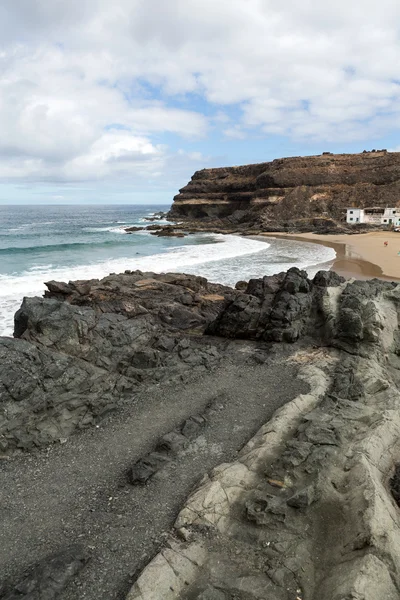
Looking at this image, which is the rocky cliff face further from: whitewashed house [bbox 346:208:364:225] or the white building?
the white building

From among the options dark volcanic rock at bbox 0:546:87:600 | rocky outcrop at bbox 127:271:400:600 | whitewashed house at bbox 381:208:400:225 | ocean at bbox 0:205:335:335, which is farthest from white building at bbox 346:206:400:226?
dark volcanic rock at bbox 0:546:87:600

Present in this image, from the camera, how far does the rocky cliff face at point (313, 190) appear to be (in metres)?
65.6

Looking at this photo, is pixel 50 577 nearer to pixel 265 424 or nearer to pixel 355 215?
pixel 265 424

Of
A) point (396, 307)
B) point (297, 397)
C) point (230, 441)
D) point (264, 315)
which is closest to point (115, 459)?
point (230, 441)

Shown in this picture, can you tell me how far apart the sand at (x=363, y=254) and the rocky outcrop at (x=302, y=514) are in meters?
19.6

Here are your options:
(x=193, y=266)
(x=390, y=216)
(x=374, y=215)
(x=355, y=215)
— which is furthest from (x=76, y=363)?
(x=374, y=215)

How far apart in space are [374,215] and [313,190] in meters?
11.8

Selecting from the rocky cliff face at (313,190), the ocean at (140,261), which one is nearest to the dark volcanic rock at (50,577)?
the ocean at (140,261)

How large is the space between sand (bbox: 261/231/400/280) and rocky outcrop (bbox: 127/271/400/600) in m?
19.6

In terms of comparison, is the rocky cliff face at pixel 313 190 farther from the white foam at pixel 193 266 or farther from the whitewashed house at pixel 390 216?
the white foam at pixel 193 266

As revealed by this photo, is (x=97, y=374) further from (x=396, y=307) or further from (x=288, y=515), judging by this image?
(x=396, y=307)

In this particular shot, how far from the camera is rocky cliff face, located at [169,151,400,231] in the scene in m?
65.6

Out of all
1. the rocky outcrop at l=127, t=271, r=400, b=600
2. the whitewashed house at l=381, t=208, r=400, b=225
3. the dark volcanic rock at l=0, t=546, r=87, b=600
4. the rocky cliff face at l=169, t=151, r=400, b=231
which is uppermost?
the rocky cliff face at l=169, t=151, r=400, b=231

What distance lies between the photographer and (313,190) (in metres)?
68.9
